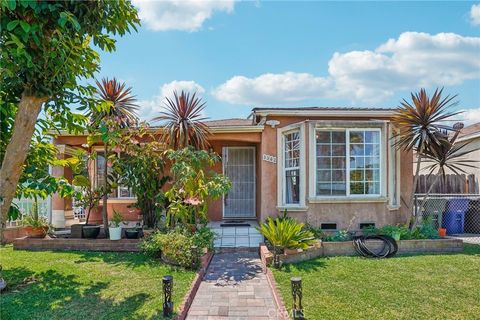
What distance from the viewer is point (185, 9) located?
8320 mm

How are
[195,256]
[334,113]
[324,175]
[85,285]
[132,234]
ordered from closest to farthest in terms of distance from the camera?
[85,285]
[195,256]
[132,234]
[324,175]
[334,113]

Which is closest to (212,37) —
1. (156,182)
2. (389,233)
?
(156,182)

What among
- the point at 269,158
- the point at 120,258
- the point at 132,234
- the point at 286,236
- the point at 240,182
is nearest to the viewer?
the point at 286,236

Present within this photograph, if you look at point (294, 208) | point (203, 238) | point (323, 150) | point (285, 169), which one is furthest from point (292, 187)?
point (203, 238)

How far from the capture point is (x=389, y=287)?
20.5 feet

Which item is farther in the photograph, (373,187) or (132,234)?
(373,187)

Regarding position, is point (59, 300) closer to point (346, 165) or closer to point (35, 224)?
point (35, 224)

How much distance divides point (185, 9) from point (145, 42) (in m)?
1.92

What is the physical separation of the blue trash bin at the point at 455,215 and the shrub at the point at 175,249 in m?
9.62

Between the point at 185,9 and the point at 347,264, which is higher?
the point at 185,9

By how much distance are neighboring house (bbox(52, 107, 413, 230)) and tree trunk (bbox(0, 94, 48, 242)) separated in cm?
607

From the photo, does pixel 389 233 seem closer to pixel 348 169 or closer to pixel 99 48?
pixel 348 169

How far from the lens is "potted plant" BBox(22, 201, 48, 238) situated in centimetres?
1038

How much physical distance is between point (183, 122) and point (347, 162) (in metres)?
5.47
